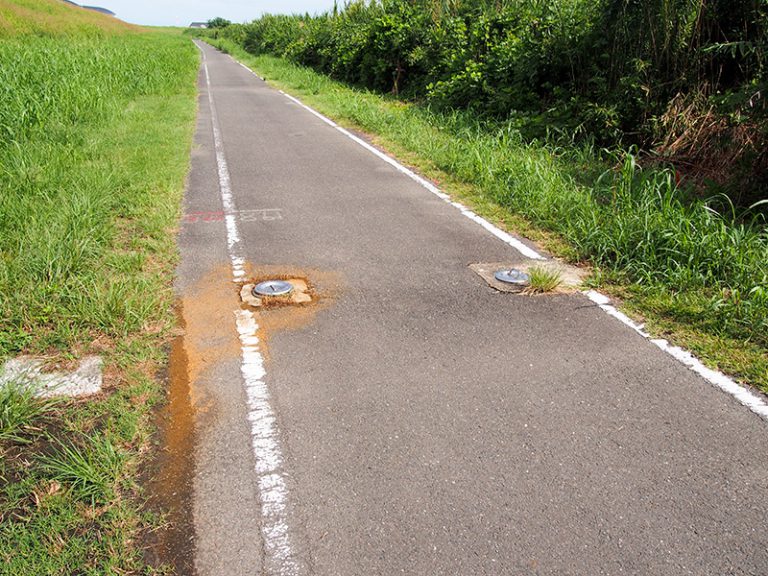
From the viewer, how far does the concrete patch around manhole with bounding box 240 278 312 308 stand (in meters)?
4.93

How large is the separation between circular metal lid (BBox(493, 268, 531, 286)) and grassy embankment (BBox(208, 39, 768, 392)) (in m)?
0.63

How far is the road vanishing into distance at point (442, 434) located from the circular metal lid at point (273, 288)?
0.72 ft

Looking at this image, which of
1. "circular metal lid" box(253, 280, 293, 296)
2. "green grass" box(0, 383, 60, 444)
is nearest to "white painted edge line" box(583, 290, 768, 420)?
"circular metal lid" box(253, 280, 293, 296)

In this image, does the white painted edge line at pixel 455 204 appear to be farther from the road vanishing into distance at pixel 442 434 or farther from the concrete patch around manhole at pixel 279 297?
the concrete patch around manhole at pixel 279 297

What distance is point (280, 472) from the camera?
3080 millimetres

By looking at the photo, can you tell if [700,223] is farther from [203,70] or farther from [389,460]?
[203,70]

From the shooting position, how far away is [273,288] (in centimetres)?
509

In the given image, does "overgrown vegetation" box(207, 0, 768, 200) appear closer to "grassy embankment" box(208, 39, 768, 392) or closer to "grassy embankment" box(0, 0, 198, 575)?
"grassy embankment" box(208, 39, 768, 392)

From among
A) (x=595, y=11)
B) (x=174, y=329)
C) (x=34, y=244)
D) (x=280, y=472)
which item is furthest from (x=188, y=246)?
(x=595, y=11)

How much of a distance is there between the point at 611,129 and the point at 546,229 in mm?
3381

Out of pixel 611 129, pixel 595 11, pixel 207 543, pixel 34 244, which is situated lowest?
pixel 207 543

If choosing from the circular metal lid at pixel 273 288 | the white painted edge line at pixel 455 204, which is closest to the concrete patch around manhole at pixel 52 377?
the circular metal lid at pixel 273 288

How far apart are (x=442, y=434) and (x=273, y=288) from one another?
7.41 feet

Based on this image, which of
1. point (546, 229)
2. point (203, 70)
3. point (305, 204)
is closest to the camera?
point (546, 229)
